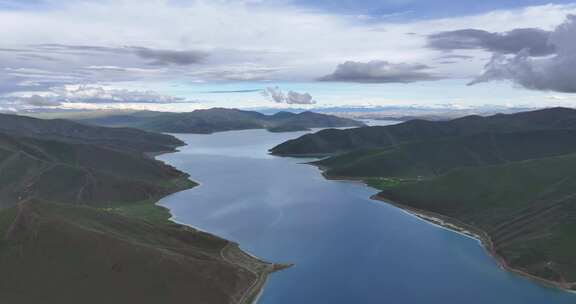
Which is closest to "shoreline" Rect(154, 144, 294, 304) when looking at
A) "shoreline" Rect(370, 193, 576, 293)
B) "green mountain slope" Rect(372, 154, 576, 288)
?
"shoreline" Rect(370, 193, 576, 293)

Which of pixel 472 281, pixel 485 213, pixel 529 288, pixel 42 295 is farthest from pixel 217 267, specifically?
pixel 485 213

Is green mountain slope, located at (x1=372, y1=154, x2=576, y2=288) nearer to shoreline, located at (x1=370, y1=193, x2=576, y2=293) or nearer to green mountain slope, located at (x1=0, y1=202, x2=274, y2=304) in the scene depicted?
shoreline, located at (x1=370, y1=193, x2=576, y2=293)

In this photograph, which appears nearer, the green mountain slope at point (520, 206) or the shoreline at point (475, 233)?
the shoreline at point (475, 233)

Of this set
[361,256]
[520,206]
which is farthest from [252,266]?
[520,206]

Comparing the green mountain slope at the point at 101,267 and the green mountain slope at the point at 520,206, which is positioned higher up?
the green mountain slope at the point at 520,206

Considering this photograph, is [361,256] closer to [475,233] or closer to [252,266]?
[252,266]

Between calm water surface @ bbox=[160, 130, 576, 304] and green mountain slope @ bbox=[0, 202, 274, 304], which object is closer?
green mountain slope @ bbox=[0, 202, 274, 304]

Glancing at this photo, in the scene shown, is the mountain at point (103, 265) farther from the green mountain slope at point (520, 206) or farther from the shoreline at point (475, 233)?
the green mountain slope at point (520, 206)

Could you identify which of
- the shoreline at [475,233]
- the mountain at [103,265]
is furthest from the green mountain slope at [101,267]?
the shoreline at [475,233]

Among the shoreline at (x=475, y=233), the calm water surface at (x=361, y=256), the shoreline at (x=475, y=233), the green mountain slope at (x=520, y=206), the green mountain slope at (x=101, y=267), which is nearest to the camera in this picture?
the green mountain slope at (x=101, y=267)
